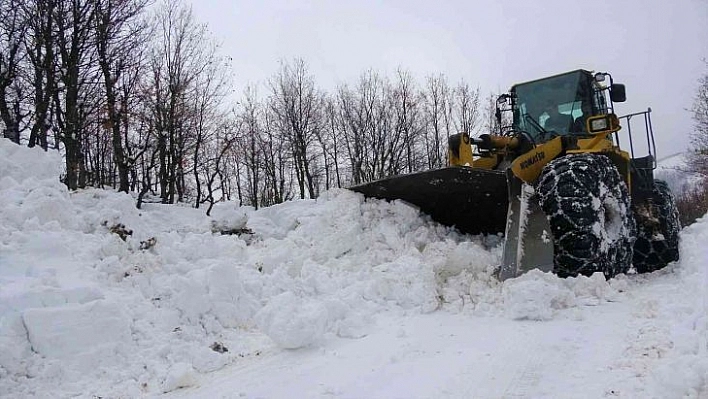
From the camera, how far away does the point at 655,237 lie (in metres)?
7.41

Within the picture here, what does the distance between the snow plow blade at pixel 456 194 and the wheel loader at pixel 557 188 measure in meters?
0.01

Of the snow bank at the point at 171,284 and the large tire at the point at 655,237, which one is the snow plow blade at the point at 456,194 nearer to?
the snow bank at the point at 171,284

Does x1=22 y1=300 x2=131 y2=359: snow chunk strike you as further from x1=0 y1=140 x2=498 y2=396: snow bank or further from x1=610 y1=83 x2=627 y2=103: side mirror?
x1=610 y1=83 x2=627 y2=103: side mirror

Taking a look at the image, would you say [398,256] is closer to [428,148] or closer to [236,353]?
[236,353]

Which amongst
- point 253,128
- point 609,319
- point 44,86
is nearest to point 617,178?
point 609,319

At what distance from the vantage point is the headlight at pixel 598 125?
253 inches

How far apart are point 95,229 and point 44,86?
7463 millimetres

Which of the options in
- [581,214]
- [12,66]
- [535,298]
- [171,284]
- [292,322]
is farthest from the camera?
[12,66]

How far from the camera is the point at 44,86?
37.9 feet

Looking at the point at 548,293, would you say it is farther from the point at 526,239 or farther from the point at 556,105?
the point at 556,105

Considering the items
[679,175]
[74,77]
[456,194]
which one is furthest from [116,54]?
[679,175]

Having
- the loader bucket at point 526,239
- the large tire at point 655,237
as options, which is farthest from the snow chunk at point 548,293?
the large tire at point 655,237

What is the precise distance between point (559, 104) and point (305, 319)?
17.1 ft

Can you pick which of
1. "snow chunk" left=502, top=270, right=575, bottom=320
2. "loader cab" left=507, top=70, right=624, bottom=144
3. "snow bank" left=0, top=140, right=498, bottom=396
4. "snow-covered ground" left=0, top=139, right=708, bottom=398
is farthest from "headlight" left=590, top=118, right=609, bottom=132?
"snow chunk" left=502, top=270, right=575, bottom=320
